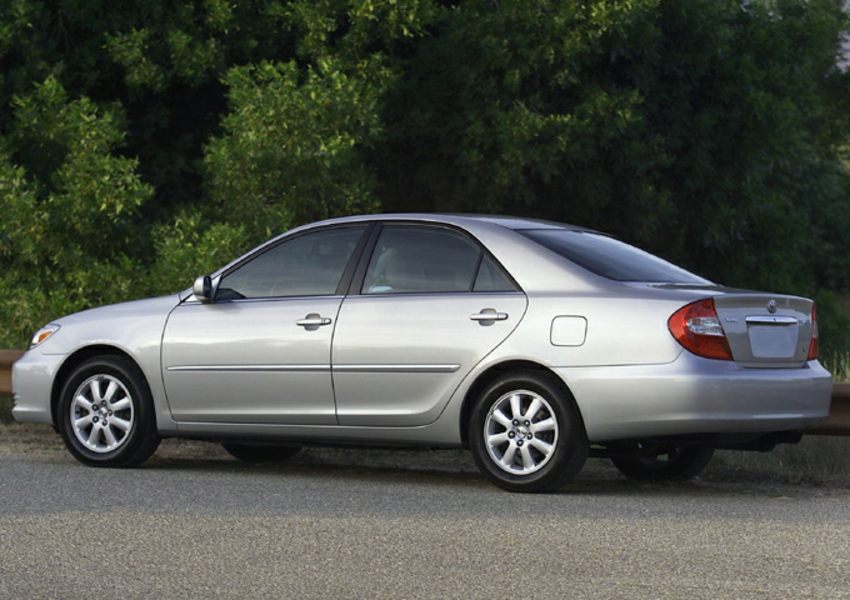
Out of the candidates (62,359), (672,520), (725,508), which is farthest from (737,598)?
(62,359)

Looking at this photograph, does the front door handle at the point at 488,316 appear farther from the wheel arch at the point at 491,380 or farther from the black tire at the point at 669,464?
the black tire at the point at 669,464

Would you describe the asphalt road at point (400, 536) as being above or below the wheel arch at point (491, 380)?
below

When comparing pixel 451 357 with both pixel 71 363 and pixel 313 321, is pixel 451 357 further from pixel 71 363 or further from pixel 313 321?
pixel 71 363

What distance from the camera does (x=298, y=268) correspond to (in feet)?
33.5

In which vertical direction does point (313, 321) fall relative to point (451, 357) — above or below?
above

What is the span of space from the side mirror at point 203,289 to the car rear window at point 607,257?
1.92 meters

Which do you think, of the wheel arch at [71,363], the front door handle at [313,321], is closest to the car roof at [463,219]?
the front door handle at [313,321]

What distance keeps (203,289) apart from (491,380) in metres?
1.92

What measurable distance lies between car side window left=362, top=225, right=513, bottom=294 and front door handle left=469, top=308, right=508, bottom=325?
0.72 feet

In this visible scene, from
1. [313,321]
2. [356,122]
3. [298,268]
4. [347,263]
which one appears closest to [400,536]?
[313,321]

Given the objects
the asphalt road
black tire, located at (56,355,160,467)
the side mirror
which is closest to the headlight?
black tire, located at (56,355,160,467)

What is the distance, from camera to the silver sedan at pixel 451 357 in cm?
886

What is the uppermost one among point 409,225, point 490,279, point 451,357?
point 409,225

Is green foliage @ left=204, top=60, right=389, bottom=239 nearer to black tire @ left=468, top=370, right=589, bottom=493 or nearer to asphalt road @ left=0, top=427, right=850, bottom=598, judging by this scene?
asphalt road @ left=0, top=427, right=850, bottom=598
